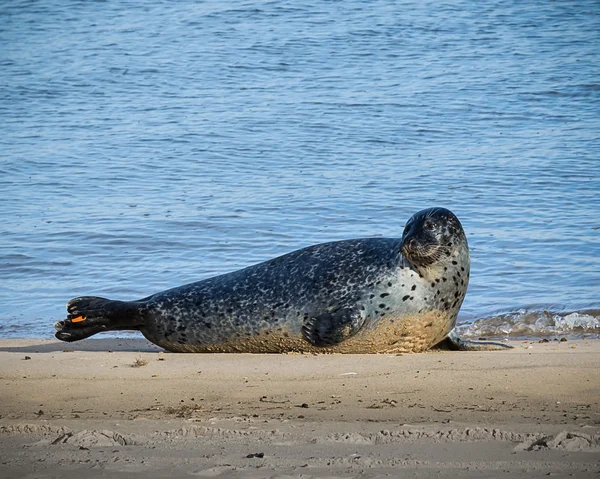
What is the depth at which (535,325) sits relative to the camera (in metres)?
7.65

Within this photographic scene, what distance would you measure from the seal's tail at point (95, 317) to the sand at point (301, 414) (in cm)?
30

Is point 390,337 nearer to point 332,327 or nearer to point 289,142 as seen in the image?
point 332,327

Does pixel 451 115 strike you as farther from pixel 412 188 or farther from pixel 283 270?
pixel 283 270

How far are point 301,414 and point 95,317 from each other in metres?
2.40

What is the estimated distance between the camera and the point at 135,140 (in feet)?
53.6

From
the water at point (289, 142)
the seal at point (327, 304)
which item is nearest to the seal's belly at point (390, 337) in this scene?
the seal at point (327, 304)

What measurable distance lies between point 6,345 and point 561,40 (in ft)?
58.2

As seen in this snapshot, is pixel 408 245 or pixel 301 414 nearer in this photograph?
pixel 301 414

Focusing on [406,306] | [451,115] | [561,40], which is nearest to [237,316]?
[406,306]

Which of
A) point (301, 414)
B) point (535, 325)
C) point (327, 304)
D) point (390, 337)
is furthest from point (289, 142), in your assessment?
point (301, 414)

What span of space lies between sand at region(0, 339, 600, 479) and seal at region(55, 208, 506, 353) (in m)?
0.22

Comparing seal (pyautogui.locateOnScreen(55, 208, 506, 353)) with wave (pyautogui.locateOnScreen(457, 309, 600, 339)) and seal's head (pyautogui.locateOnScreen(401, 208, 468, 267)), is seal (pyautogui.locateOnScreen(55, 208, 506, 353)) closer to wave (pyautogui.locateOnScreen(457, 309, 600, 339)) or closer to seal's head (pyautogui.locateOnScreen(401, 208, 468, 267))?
seal's head (pyautogui.locateOnScreen(401, 208, 468, 267))

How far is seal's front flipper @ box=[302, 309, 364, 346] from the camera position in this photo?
20.3 ft

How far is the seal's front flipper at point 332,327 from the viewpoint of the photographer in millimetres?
6180
